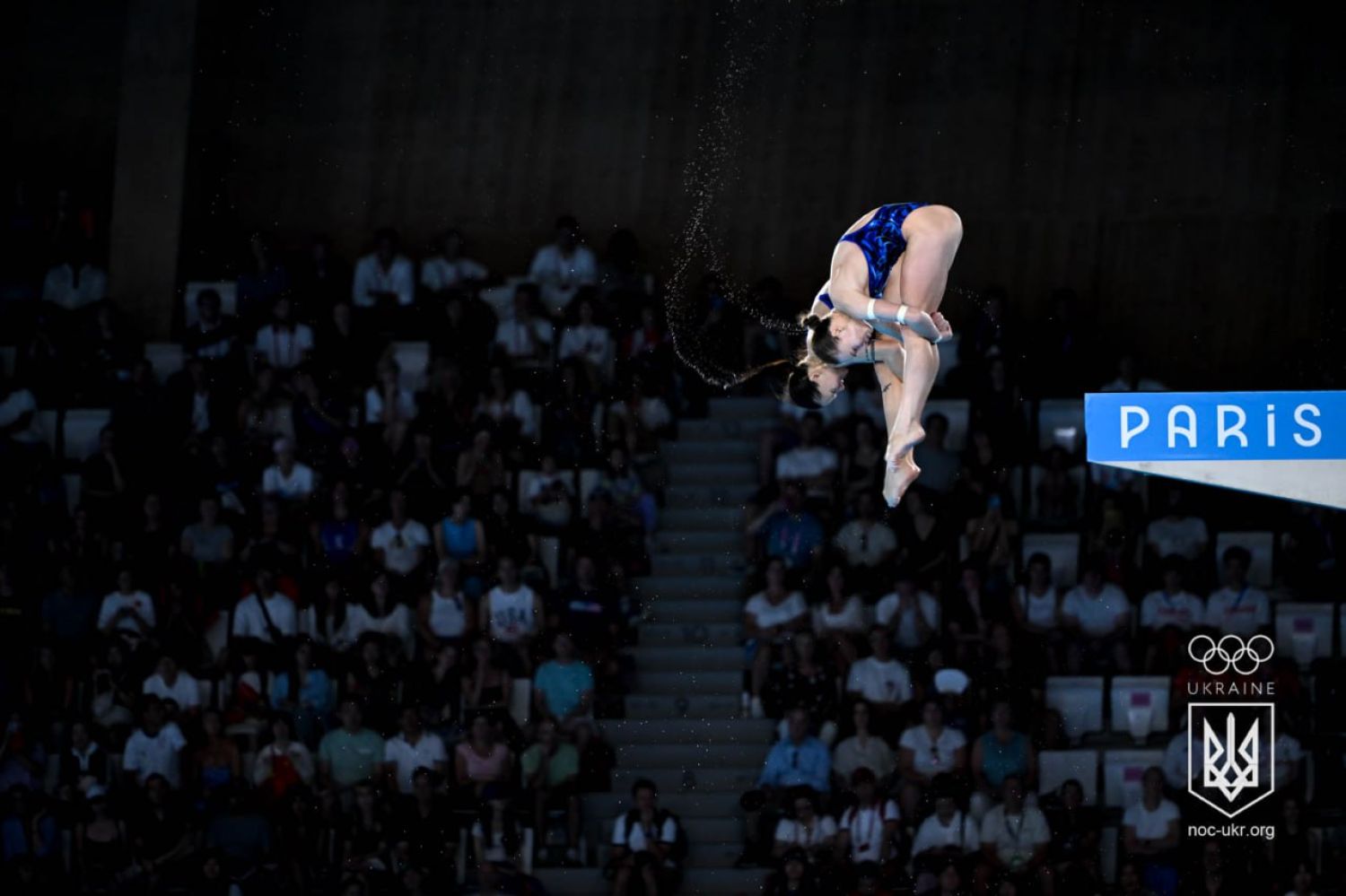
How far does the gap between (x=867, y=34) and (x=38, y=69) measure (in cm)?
563

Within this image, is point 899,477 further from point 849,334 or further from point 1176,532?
point 1176,532

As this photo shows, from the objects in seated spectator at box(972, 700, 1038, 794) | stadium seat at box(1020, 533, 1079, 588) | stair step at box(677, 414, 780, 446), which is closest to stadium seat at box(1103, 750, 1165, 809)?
seated spectator at box(972, 700, 1038, 794)

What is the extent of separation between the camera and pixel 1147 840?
11.0m

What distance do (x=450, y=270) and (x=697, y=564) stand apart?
258cm

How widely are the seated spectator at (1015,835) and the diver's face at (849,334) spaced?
3.63 meters

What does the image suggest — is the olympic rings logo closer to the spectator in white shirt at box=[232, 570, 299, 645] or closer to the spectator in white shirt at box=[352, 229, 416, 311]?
the spectator in white shirt at box=[232, 570, 299, 645]

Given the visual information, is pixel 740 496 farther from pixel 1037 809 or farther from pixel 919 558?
pixel 1037 809

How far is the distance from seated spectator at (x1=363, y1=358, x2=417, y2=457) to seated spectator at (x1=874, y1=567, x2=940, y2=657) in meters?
2.91

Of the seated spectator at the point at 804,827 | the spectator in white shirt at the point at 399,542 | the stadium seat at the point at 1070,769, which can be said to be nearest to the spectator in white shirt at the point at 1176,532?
the stadium seat at the point at 1070,769

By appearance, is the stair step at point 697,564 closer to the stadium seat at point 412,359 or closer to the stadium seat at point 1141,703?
the stadium seat at point 412,359

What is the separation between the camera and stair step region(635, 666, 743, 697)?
1222 centimetres

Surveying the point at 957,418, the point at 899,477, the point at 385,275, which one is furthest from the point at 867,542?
the point at 899,477

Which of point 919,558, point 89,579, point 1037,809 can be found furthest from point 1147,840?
point 89,579

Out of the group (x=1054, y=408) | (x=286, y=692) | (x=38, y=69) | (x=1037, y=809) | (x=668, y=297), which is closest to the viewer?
(x=1037, y=809)
